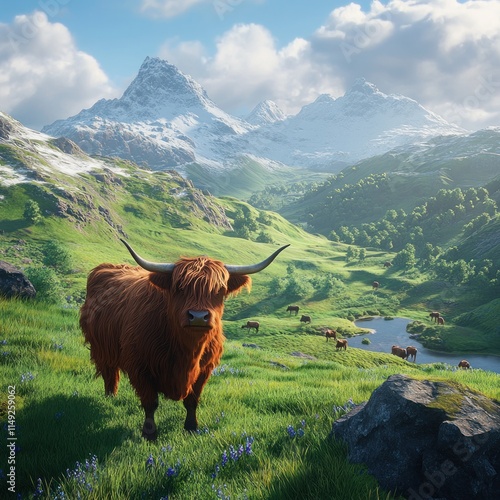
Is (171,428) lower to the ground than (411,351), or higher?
A: higher

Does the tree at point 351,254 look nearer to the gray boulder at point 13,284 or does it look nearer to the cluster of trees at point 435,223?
the cluster of trees at point 435,223

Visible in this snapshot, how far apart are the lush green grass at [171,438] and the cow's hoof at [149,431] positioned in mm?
128

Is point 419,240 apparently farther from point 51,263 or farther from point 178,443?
point 178,443

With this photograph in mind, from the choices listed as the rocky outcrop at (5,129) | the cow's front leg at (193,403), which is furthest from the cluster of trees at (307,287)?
the rocky outcrop at (5,129)

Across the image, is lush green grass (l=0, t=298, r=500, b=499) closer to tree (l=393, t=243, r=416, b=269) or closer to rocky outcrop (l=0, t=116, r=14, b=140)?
tree (l=393, t=243, r=416, b=269)

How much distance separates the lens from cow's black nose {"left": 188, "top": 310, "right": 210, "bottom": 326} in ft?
17.1

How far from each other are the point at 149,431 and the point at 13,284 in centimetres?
948

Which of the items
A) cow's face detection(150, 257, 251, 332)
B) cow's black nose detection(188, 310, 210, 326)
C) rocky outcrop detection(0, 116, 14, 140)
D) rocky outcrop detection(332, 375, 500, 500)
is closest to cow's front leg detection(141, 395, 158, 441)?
cow's face detection(150, 257, 251, 332)

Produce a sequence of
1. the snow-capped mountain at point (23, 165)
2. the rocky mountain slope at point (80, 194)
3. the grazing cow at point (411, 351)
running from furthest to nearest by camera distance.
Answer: the snow-capped mountain at point (23, 165)
the rocky mountain slope at point (80, 194)
the grazing cow at point (411, 351)

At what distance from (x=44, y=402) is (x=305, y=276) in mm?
112391

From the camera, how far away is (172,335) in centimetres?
637

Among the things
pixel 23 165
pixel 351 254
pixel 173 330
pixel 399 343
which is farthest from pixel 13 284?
pixel 23 165

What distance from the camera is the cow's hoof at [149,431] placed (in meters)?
5.52

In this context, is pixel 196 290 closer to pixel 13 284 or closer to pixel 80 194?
pixel 13 284
